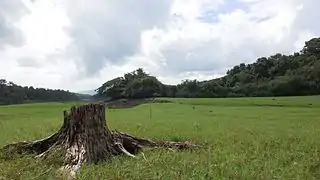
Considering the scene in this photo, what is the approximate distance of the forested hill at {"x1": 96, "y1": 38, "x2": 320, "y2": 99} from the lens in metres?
60.4

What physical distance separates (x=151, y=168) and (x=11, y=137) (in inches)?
316

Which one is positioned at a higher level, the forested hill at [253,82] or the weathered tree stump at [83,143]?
the forested hill at [253,82]

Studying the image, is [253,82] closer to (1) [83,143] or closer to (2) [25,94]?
(2) [25,94]

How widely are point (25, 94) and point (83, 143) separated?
54732mm

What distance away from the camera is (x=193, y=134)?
1573 cm

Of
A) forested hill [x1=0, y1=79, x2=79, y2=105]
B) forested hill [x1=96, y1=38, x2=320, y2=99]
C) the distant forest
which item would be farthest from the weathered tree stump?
forested hill [x1=96, y1=38, x2=320, y2=99]

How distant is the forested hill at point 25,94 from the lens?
195 ft

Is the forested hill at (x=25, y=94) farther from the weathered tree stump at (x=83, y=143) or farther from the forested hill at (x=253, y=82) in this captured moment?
the weathered tree stump at (x=83, y=143)

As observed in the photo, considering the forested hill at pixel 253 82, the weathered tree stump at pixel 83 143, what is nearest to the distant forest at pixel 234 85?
the forested hill at pixel 253 82

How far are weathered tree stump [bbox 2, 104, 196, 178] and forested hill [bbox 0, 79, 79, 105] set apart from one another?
148 ft

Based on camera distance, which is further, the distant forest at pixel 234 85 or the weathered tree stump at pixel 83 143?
the distant forest at pixel 234 85

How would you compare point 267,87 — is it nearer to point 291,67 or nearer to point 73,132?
point 291,67

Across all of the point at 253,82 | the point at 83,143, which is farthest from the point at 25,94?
the point at 83,143

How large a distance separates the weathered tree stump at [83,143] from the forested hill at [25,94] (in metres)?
A: 45.0
